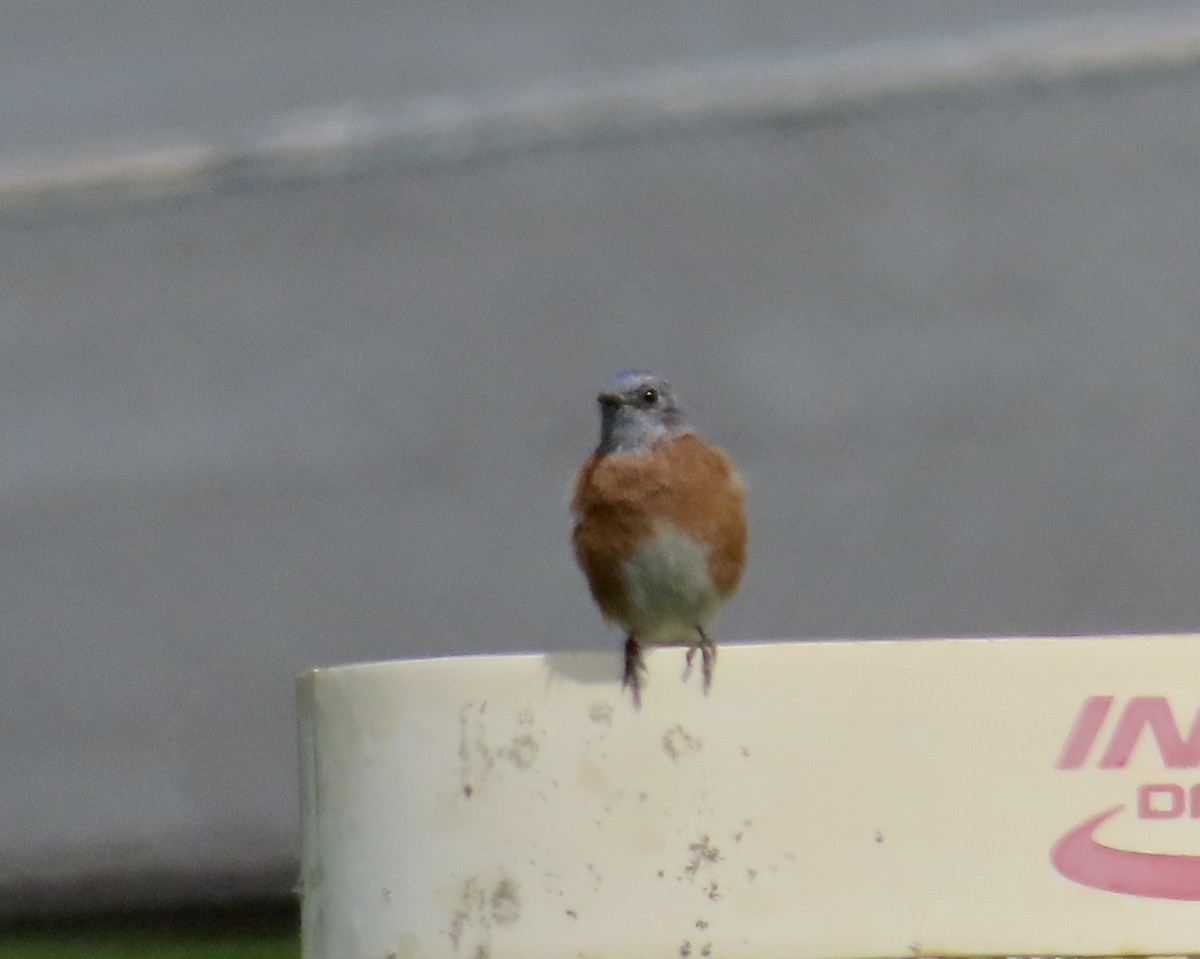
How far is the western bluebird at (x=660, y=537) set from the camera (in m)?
4.32

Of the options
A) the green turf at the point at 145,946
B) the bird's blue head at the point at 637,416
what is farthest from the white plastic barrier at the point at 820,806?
the green turf at the point at 145,946

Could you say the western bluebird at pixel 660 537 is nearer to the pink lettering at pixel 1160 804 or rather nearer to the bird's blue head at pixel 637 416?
the bird's blue head at pixel 637 416

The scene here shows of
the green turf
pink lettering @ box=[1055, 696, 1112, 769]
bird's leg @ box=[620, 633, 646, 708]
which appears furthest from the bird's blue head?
the green turf

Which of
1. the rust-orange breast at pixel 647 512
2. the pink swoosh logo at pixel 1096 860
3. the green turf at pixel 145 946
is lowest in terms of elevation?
the pink swoosh logo at pixel 1096 860

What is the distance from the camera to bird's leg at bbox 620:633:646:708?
3.07 m

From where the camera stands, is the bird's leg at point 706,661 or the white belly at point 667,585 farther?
the white belly at point 667,585

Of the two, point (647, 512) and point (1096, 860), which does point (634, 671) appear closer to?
point (1096, 860)

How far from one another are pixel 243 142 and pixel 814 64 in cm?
207

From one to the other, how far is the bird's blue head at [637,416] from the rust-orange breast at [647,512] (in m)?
0.09

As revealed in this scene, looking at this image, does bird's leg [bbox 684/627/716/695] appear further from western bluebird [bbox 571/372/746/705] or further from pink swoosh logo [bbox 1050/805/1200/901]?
A: western bluebird [bbox 571/372/746/705]

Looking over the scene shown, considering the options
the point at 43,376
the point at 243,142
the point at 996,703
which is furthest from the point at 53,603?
the point at 996,703

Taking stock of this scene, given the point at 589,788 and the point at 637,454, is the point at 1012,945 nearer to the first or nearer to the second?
the point at 589,788

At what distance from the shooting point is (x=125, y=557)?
7.86m

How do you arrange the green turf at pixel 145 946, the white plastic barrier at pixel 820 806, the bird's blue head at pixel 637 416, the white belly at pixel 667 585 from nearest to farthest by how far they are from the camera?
the white plastic barrier at pixel 820 806 < the white belly at pixel 667 585 < the bird's blue head at pixel 637 416 < the green turf at pixel 145 946
